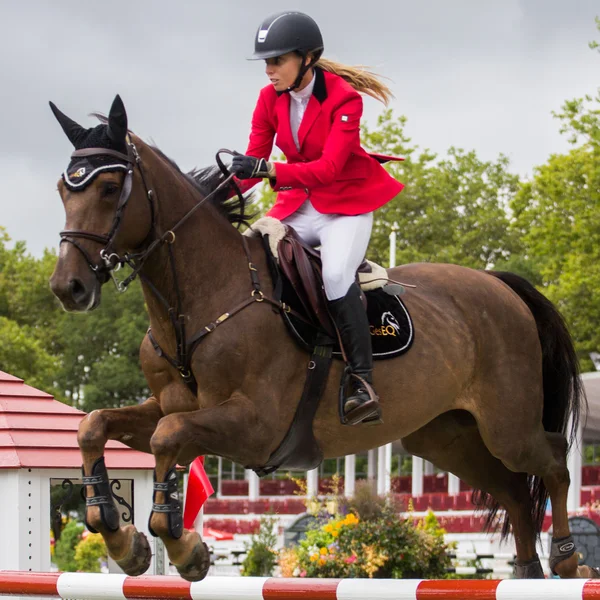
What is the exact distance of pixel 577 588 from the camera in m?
3.96

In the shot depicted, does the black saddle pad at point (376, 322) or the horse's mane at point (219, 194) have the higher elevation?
the horse's mane at point (219, 194)

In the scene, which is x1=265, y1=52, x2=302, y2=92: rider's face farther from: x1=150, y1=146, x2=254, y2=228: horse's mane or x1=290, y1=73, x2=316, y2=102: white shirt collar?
x1=150, y1=146, x2=254, y2=228: horse's mane

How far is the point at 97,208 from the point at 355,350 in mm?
1413

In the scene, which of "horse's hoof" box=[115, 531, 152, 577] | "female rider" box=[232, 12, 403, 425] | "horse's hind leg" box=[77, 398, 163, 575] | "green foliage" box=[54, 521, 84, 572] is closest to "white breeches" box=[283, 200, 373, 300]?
"female rider" box=[232, 12, 403, 425]

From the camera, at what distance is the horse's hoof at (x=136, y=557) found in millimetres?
4695

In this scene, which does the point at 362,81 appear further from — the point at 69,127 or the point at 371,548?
the point at 371,548

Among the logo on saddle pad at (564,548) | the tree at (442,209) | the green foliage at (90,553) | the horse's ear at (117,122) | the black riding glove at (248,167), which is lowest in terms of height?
the green foliage at (90,553)

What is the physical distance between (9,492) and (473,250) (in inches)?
1536

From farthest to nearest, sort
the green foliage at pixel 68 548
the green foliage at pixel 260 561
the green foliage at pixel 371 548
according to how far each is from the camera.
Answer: the green foliage at pixel 68 548 → the green foliage at pixel 260 561 → the green foliage at pixel 371 548

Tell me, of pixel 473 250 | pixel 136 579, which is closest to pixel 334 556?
pixel 136 579

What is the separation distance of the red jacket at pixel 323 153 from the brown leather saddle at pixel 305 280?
11.6 inches

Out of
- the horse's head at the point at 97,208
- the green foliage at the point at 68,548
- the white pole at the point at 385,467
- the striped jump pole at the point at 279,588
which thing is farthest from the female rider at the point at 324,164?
the green foliage at the point at 68,548

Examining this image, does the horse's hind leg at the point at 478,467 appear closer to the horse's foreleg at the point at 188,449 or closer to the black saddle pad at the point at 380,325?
the black saddle pad at the point at 380,325

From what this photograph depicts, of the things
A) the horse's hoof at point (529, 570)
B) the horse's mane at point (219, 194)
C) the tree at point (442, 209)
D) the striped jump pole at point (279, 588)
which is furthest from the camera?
the tree at point (442, 209)
